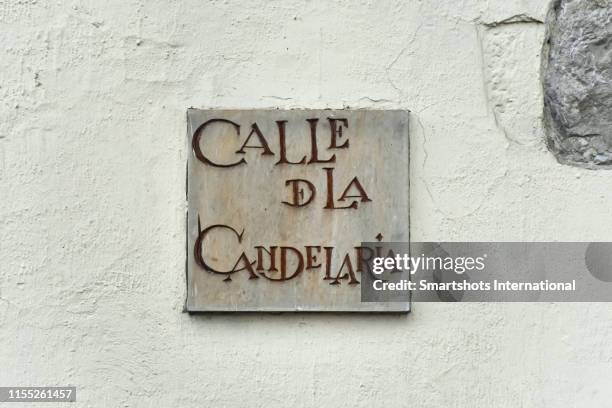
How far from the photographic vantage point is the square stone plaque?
2.03m

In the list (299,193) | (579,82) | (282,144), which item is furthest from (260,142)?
(579,82)

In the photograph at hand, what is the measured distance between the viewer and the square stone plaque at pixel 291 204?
203 centimetres

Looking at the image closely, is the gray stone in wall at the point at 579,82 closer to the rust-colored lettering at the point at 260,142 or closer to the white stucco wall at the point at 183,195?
the white stucco wall at the point at 183,195

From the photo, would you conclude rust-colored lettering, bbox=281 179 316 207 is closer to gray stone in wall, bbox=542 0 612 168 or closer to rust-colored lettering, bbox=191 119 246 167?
rust-colored lettering, bbox=191 119 246 167

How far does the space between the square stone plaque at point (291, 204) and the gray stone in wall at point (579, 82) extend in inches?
15.1

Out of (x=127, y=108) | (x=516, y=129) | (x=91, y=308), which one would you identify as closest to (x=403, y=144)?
(x=516, y=129)

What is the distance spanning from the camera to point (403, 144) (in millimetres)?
2045

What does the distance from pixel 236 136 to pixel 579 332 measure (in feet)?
3.20

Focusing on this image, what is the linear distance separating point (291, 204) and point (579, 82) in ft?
2.53

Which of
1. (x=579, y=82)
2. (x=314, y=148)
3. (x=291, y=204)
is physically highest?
(x=579, y=82)

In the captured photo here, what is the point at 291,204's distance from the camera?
2037 millimetres

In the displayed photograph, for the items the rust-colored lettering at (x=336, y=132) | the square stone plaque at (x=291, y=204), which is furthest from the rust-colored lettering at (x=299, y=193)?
the rust-colored lettering at (x=336, y=132)

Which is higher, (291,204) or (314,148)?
(314,148)

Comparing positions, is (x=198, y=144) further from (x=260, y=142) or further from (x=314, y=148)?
(x=314, y=148)
